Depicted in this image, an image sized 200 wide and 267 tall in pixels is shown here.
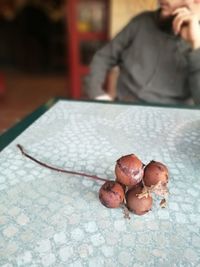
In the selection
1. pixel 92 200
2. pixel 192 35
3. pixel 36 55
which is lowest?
pixel 36 55

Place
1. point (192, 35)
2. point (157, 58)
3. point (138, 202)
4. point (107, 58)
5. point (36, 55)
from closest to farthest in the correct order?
point (138, 202)
point (192, 35)
point (157, 58)
point (107, 58)
point (36, 55)

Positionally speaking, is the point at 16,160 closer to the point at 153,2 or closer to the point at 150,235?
the point at 150,235

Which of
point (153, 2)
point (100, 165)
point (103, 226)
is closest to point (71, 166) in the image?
point (100, 165)

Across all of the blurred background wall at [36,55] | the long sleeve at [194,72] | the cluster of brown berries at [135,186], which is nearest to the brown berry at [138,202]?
the cluster of brown berries at [135,186]

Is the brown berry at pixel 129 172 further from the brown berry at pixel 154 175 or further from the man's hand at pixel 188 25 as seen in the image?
the man's hand at pixel 188 25

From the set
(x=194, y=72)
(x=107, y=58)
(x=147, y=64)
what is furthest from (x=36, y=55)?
(x=194, y=72)

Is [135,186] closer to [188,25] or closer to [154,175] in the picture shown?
[154,175]
